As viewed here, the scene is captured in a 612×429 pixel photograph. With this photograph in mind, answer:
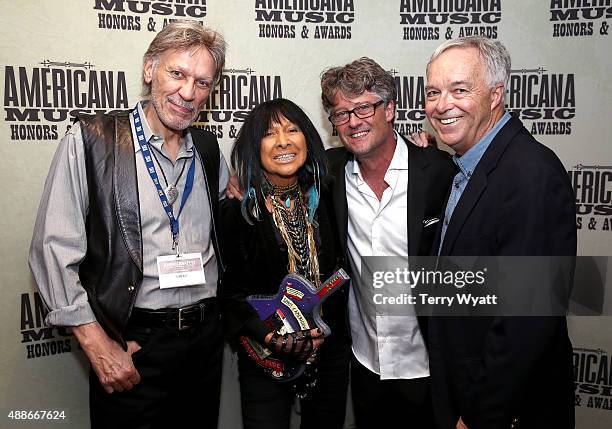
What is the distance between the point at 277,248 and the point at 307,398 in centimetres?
69

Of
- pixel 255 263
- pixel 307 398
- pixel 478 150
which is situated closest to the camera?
pixel 478 150

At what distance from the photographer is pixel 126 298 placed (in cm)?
177

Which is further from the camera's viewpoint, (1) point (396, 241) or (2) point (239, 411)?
(2) point (239, 411)

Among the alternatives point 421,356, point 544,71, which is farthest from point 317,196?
point 544,71

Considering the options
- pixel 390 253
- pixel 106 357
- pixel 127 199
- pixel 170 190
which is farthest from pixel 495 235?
pixel 106 357

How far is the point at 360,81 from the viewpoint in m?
2.15

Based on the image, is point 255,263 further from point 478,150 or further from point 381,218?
point 478,150

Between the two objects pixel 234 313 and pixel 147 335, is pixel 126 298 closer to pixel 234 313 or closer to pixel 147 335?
pixel 147 335

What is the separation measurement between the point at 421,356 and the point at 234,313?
0.85 m

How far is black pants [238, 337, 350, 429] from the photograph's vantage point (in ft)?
6.51

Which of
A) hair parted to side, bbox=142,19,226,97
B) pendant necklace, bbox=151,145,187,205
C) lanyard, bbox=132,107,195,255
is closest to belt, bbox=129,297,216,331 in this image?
lanyard, bbox=132,107,195,255

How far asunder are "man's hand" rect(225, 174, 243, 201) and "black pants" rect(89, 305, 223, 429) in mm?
494

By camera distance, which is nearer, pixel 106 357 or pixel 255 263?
pixel 106 357

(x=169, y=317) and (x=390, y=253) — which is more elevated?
(x=390, y=253)
